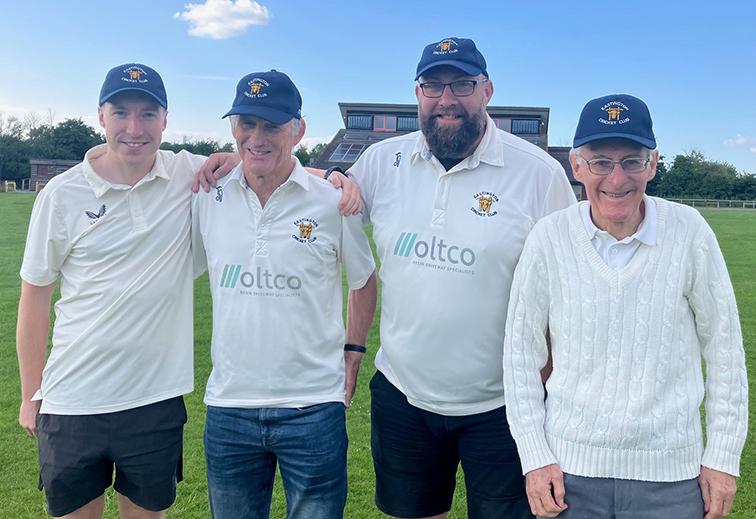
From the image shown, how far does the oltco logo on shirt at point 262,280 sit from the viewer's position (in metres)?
2.64

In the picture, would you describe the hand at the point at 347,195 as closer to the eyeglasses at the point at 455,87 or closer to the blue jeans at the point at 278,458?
the eyeglasses at the point at 455,87

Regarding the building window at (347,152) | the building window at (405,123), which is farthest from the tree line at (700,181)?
the building window at (347,152)

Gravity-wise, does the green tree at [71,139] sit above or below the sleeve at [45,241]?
above

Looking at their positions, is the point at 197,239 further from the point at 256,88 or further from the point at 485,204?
the point at 485,204

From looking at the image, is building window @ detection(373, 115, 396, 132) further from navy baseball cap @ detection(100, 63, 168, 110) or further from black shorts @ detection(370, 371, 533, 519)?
black shorts @ detection(370, 371, 533, 519)

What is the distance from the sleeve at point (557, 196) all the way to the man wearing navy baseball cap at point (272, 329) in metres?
0.96

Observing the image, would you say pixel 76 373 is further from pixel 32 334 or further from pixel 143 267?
pixel 143 267

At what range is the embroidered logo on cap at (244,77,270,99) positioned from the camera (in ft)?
8.84

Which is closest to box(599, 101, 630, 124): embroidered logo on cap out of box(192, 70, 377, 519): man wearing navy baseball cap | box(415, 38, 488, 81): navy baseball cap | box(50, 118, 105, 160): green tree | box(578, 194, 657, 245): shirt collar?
box(578, 194, 657, 245): shirt collar

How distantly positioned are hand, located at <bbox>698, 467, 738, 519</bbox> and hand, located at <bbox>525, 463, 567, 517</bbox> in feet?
1.62

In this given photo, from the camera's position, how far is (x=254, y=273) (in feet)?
8.69

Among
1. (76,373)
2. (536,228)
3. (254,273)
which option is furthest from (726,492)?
(76,373)

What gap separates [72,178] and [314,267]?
3.95 feet

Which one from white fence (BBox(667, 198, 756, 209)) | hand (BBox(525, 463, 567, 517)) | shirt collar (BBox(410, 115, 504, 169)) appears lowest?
hand (BBox(525, 463, 567, 517))
